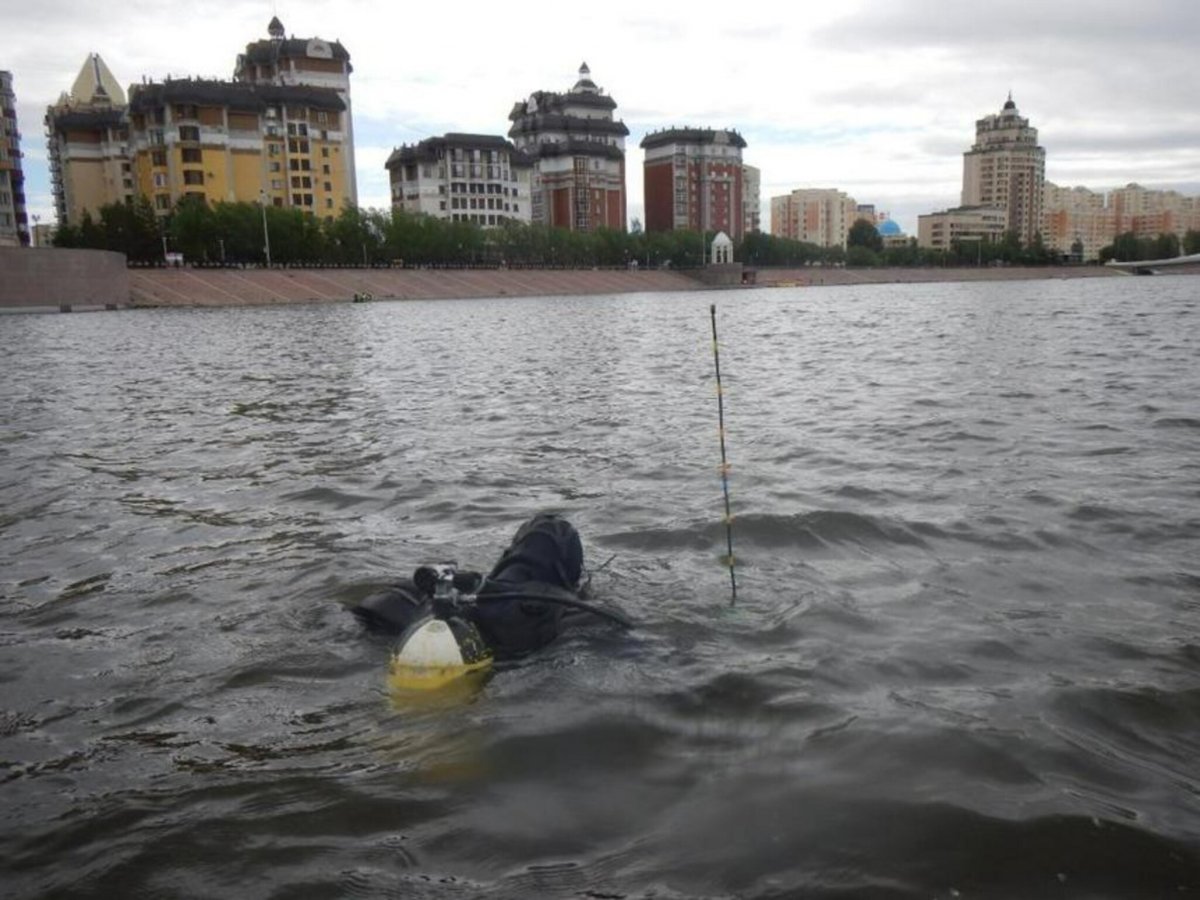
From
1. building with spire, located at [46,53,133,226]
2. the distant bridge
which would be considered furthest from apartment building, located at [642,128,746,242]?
the distant bridge

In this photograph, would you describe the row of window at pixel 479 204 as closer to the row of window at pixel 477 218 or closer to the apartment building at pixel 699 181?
the row of window at pixel 477 218

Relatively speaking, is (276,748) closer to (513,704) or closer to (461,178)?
(513,704)

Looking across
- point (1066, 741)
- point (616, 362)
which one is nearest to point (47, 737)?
point (1066, 741)

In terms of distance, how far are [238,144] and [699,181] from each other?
3500 inches

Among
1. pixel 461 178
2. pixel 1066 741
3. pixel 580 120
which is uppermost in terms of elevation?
pixel 580 120

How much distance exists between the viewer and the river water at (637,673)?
3.96 meters

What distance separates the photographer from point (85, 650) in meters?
6.25

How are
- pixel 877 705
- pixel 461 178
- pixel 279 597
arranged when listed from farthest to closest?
pixel 461 178 < pixel 279 597 < pixel 877 705

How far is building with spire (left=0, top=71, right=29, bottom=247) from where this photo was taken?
309ft

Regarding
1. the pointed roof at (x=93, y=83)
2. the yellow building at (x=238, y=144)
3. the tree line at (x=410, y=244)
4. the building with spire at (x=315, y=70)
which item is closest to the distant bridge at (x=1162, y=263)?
the tree line at (x=410, y=244)

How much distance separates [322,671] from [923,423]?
11.2 meters

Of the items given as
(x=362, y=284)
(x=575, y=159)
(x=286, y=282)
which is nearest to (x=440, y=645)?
(x=286, y=282)

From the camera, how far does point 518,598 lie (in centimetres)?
561

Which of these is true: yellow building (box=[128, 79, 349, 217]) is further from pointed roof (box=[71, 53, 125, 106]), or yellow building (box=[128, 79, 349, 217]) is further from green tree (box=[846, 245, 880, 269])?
green tree (box=[846, 245, 880, 269])
